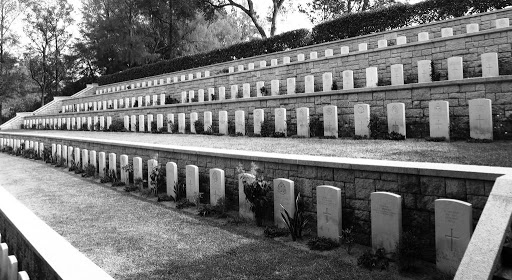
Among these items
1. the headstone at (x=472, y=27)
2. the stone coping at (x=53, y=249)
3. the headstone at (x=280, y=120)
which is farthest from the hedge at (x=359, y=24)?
the stone coping at (x=53, y=249)

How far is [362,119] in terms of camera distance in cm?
703

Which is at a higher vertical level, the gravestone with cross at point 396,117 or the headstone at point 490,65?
the headstone at point 490,65

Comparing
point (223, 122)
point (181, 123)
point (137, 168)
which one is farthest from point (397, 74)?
point (181, 123)

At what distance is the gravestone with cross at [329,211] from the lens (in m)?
4.09

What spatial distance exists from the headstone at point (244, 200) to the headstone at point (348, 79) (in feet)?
17.1

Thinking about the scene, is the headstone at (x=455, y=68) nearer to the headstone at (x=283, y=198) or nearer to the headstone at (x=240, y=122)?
the headstone at (x=240, y=122)

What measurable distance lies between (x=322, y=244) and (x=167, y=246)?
1795 mm

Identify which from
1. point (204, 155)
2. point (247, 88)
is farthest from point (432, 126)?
point (247, 88)

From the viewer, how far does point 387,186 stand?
3887 mm

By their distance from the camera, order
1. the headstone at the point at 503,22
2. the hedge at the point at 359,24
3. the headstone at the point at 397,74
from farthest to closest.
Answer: the hedge at the point at 359,24 < the headstone at the point at 503,22 < the headstone at the point at 397,74

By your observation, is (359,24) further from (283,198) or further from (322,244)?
(322,244)

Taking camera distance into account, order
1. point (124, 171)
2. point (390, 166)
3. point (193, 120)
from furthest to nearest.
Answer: point (193, 120), point (124, 171), point (390, 166)

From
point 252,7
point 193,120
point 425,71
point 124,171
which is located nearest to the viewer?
point 124,171

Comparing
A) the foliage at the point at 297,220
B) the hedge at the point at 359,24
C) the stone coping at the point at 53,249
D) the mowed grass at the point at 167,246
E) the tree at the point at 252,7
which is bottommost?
the mowed grass at the point at 167,246
